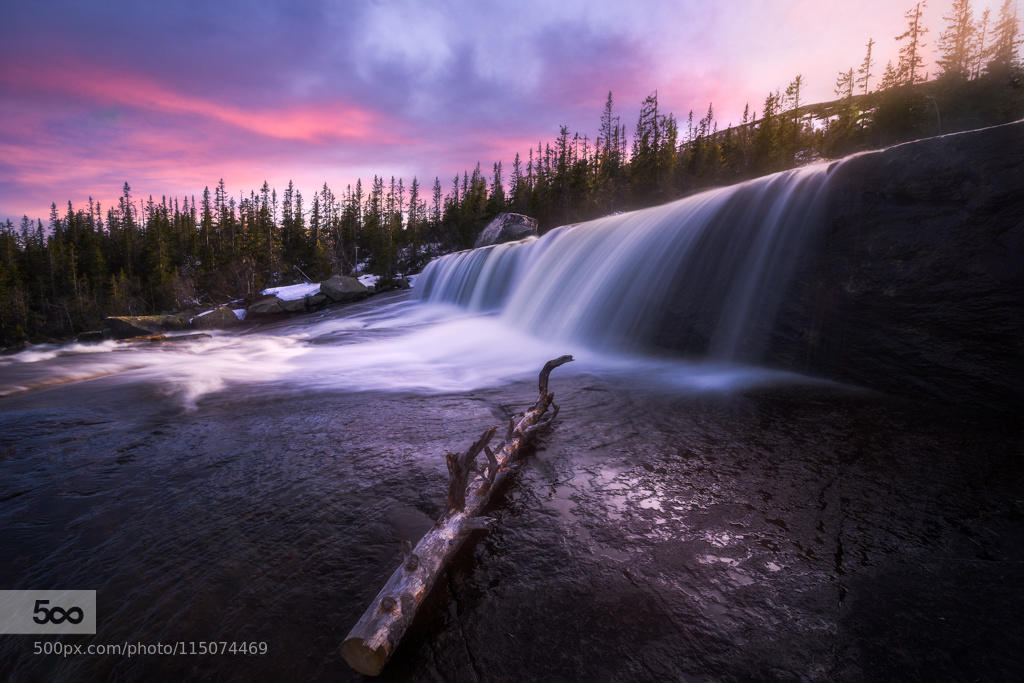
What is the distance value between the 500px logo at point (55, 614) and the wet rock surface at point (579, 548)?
96mm

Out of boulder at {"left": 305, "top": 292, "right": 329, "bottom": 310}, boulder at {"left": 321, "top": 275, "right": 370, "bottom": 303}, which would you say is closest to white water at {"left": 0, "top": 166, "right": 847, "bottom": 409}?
boulder at {"left": 305, "top": 292, "right": 329, "bottom": 310}

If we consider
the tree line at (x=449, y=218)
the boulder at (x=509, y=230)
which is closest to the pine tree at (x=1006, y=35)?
the tree line at (x=449, y=218)

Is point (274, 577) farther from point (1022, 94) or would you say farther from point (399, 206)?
point (399, 206)

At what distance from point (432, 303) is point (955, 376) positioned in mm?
20395

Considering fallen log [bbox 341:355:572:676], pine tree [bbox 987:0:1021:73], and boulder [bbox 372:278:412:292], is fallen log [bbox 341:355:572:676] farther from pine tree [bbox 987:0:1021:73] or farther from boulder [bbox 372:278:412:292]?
pine tree [bbox 987:0:1021:73]

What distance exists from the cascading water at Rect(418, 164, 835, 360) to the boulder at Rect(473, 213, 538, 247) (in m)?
19.0

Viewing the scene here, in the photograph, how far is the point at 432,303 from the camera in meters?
22.4

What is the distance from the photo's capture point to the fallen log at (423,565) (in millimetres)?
1407

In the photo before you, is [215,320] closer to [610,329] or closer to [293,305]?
[293,305]

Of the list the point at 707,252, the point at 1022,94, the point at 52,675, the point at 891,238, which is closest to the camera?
the point at 52,675

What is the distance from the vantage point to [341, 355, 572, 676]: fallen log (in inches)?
55.4

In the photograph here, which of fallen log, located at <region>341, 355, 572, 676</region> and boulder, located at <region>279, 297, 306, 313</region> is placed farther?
boulder, located at <region>279, 297, 306, 313</region>

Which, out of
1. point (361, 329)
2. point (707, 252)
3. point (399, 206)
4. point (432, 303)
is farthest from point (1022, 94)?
point (399, 206)

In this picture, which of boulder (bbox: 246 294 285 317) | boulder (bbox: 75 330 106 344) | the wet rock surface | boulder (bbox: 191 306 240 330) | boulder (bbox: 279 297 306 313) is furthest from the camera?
boulder (bbox: 279 297 306 313)
